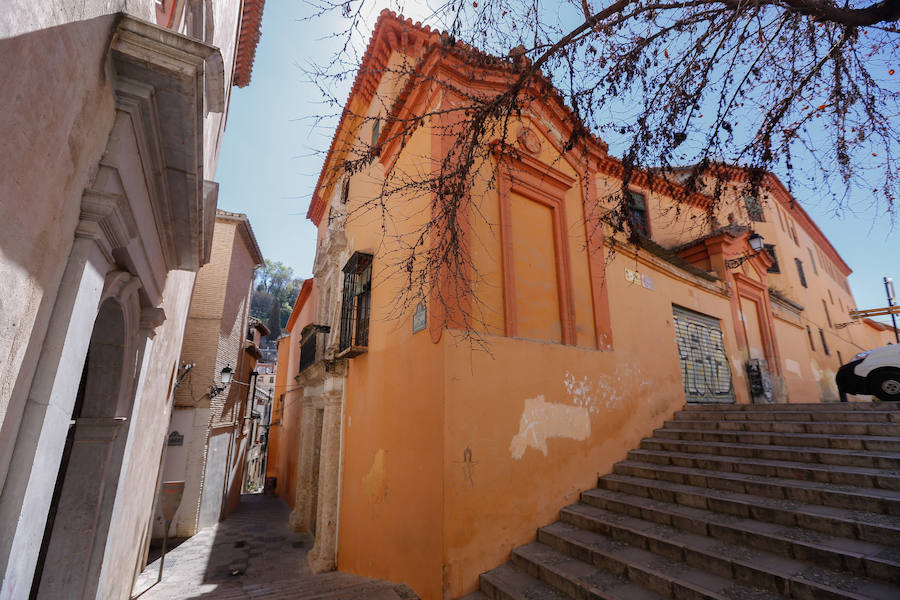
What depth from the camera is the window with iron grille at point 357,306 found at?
674 centimetres

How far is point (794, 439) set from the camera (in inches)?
197

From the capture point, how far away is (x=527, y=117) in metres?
6.07

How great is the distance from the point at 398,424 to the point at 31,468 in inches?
145

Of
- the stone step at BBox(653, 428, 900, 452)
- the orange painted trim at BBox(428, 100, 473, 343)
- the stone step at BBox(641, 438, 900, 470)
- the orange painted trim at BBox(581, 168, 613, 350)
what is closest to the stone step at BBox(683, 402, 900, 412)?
the stone step at BBox(653, 428, 900, 452)

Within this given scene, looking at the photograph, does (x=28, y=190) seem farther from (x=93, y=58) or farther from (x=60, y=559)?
(x=60, y=559)

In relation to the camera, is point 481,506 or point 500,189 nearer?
point 481,506

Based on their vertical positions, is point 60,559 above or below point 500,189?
below

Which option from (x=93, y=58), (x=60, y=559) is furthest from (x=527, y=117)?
(x=60, y=559)

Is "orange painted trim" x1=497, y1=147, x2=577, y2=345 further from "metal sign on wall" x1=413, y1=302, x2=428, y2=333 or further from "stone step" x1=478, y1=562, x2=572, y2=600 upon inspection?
"stone step" x1=478, y1=562, x2=572, y2=600

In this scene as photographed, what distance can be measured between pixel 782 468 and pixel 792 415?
1.88m

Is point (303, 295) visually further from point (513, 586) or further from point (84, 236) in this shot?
point (84, 236)

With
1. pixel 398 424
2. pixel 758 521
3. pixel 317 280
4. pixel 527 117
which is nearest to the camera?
pixel 758 521

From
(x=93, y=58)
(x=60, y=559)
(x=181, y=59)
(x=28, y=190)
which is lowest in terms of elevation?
(x=60, y=559)

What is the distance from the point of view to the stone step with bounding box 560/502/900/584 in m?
2.89
